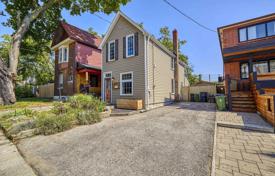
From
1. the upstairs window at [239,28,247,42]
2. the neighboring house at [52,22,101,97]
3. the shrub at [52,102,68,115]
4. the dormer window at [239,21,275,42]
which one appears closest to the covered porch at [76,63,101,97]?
the neighboring house at [52,22,101,97]

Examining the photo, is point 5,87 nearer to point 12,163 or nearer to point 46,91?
point 12,163

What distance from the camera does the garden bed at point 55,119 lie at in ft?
14.9

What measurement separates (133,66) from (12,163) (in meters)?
7.83

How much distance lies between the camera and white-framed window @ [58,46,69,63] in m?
14.1

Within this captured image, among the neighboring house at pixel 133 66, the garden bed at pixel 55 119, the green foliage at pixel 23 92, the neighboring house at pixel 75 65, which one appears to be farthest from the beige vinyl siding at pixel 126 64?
the green foliage at pixel 23 92

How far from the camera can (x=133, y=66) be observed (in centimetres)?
959

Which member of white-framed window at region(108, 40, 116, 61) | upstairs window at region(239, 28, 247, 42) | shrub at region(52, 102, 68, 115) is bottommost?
shrub at region(52, 102, 68, 115)

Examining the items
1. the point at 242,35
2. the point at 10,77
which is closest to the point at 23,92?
the point at 10,77

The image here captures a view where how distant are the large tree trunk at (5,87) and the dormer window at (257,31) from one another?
59.9ft

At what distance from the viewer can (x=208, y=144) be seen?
3445 mm

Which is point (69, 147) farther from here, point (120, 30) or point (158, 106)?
point (120, 30)

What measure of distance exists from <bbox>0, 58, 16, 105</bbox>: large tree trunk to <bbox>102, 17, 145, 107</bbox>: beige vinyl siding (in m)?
6.63

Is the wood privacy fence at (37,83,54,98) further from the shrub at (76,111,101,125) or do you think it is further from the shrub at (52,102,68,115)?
the shrub at (76,111,101,125)

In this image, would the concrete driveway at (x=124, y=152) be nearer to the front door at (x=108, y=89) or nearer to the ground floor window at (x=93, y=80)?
the front door at (x=108, y=89)
